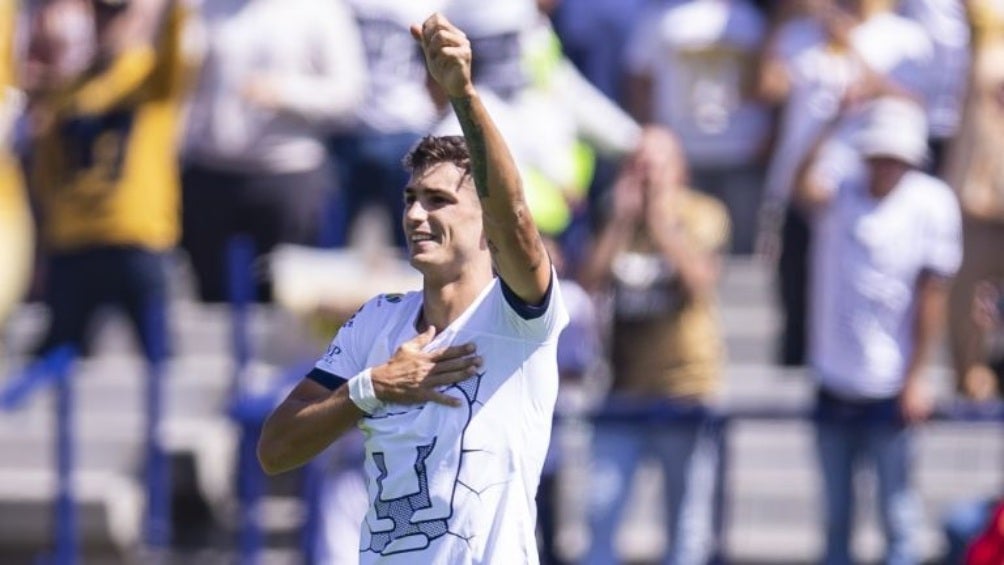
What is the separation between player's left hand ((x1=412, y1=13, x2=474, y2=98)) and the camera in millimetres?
4582

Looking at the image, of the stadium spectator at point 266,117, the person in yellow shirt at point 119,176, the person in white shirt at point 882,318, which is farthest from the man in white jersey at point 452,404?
the stadium spectator at point 266,117

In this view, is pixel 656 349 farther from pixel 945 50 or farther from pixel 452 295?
pixel 452 295

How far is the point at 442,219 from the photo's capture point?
196 inches

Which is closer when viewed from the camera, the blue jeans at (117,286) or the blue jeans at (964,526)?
the blue jeans at (964,526)

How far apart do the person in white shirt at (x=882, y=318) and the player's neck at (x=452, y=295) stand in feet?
11.8

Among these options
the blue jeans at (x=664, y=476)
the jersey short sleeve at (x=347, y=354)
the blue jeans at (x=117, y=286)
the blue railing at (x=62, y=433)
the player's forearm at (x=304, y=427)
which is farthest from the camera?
Result: the blue jeans at (x=117, y=286)

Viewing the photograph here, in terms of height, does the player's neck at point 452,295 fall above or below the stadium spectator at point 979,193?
below

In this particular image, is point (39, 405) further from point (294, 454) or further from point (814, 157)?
point (294, 454)

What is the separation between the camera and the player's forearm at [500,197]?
4711 mm

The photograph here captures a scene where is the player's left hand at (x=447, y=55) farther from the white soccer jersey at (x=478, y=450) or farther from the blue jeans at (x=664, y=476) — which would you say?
the blue jeans at (x=664, y=476)

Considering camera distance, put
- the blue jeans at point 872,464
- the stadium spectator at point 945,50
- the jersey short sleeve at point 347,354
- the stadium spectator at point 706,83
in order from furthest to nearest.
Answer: the stadium spectator at point 706,83 < the stadium spectator at point 945,50 < the blue jeans at point 872,464 < the jersey short sleeve at point 347,354

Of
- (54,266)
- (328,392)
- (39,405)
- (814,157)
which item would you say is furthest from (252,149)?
(328,392)

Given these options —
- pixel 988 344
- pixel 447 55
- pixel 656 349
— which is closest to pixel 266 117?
pixel 656 349

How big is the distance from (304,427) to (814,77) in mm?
4950
